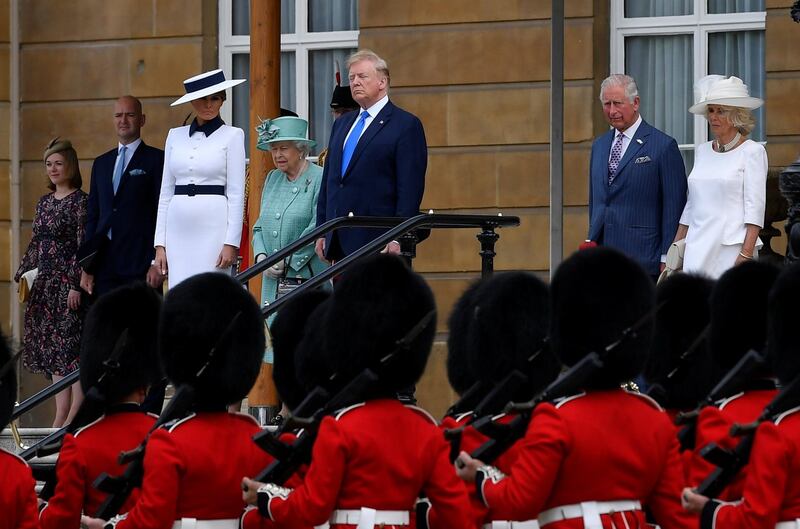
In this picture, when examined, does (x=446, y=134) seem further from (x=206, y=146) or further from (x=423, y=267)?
(x=206, y=146)

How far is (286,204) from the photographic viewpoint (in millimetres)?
9602

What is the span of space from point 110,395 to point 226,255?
295 centimetres

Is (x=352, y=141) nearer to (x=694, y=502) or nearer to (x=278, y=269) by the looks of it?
(x=278, y=269)

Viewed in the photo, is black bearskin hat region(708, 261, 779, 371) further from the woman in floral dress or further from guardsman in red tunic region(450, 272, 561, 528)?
the woman in floral dress

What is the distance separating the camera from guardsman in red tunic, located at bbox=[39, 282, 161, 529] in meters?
6.28

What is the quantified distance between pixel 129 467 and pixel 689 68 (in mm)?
7371

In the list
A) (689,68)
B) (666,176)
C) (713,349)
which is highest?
(689,68)

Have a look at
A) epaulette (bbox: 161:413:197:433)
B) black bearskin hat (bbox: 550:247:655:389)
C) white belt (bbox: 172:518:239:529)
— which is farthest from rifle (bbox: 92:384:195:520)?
black bearskin hat (bbox: 550:247:655:389)

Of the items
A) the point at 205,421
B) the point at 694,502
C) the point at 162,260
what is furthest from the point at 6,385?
the point at 162,260

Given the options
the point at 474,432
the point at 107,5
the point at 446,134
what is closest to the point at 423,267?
the point at 446,134

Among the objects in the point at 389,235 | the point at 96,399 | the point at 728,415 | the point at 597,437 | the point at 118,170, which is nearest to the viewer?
the point at 597,437

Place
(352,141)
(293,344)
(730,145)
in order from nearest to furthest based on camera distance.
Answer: (293,344) < (730,145) < (352,141)

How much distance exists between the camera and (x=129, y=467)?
6.02 meters

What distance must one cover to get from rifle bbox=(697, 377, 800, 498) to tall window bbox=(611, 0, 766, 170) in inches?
274
